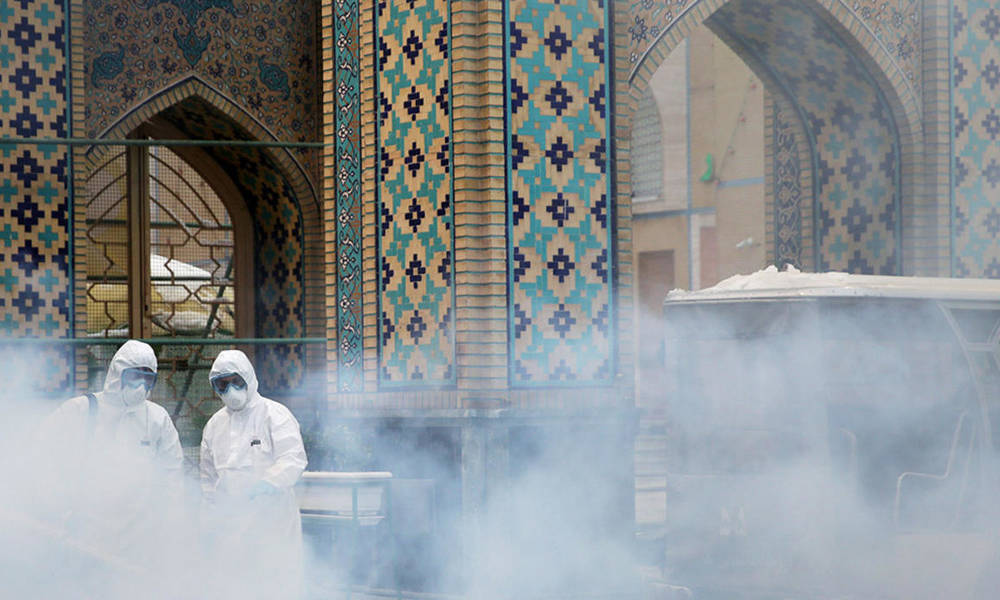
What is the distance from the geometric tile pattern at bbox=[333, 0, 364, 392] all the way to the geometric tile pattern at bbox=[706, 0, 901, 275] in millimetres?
2784

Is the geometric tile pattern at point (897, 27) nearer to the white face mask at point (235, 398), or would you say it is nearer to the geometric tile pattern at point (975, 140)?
the geometric tile pattern at point (975, 140)

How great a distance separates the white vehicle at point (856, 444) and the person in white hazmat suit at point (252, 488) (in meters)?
2.10

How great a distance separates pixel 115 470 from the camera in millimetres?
5676

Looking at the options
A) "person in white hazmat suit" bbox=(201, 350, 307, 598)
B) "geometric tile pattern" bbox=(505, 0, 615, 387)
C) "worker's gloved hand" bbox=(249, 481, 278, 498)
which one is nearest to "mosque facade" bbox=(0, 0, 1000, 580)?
"geometric tile pattern" bbox=(505, 0, 615, 387)

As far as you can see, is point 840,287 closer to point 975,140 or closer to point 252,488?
point 252,488

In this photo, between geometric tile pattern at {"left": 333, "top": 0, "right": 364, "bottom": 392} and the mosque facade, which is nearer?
the mosque facade

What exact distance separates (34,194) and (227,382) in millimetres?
3818

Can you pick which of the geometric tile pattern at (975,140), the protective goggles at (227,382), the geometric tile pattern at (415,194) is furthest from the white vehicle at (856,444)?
the geometric tile pattern at (975,140)

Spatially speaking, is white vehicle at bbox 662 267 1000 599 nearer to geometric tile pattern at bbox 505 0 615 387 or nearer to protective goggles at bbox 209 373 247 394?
geometric tile pattern at bbox 505 0 615 387

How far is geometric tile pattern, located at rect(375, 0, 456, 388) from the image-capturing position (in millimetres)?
7008

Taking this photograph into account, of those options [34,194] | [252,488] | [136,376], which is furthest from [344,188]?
[252,488]

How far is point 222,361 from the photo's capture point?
216 inches

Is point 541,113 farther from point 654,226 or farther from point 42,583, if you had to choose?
point 654,226

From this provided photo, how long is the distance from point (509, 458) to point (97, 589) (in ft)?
6.96
